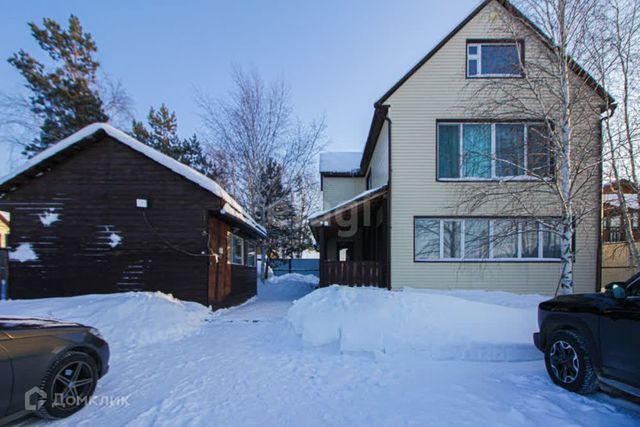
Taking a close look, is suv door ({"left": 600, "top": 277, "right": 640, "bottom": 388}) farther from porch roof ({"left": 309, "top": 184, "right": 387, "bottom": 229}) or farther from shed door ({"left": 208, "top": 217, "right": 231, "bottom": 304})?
shed door ({"left": 208, "top": 217, "right": 231, "bottom": 304})

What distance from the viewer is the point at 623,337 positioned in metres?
3.67

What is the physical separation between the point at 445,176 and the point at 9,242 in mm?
13508

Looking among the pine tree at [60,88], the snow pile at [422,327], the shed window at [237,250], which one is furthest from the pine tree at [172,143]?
the snow pile at [422,327]

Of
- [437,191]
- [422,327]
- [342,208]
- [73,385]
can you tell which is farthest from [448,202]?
[73,385]

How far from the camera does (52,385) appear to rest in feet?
11.2

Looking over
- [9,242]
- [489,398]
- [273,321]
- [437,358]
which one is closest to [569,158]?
[437,358]

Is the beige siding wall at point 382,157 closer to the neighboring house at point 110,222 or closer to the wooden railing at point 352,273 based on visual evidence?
the wooden railing at point 352,273

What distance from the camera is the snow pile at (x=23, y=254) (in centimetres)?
1016

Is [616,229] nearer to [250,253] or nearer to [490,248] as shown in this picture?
[490,248]

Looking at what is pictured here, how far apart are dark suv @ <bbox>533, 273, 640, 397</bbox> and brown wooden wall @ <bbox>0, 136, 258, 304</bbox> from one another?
8.50 meters

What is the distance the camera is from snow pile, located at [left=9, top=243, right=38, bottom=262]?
10.2m

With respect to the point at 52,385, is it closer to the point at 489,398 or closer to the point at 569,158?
the point at 489,398

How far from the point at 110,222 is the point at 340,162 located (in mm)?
14138

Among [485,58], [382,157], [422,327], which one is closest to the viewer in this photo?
[422,327]
